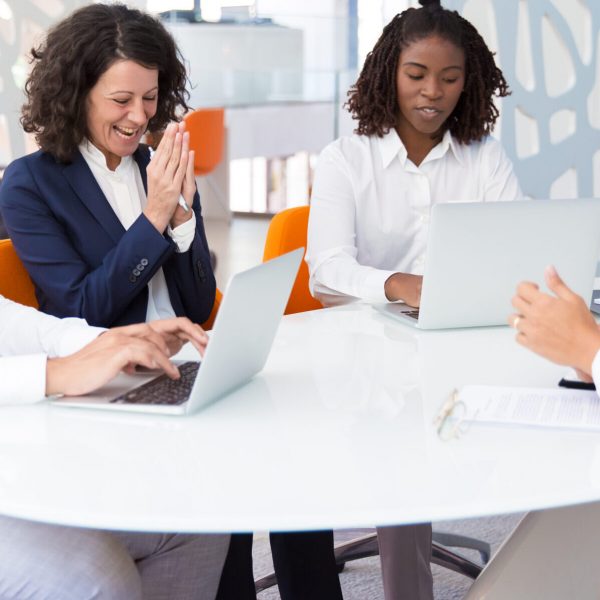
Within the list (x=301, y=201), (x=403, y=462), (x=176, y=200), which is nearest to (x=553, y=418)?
(x=403, y=462)

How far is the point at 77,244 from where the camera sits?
6.66 ft

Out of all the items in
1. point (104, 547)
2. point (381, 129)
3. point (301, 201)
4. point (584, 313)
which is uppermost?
point (381, 129)

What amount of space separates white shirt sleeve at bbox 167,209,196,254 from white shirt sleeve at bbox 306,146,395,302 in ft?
1.14

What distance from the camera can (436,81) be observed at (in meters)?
2.43

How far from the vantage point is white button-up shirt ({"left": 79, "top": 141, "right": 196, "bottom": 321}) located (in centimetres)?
209

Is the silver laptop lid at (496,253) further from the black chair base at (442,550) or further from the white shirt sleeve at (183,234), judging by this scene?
the black chair base at (442,550)

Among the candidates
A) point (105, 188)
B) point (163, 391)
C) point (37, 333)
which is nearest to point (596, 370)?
point (163, 391)

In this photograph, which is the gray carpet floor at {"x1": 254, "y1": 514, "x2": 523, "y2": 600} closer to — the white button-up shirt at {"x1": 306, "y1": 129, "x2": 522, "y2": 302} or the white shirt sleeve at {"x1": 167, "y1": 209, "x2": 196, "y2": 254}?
the white button-up shirt at {"x1": 306, "y1": 129, "x2": 522, "y2": 302}

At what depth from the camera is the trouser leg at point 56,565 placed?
50.9 inches

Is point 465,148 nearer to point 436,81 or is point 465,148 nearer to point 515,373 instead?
point 436,81

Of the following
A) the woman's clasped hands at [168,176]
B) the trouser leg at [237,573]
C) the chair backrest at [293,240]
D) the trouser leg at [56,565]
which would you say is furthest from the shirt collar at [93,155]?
the trouser leg at [56,565]

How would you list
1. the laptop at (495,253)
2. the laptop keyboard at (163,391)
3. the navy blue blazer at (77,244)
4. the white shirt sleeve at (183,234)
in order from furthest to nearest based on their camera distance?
the white shirt sleeve at (183,234) < the navy blue blazer at (77,244) < the laptop at (495,253) < the laptop keyboard at (163,391)

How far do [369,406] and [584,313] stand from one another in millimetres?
325

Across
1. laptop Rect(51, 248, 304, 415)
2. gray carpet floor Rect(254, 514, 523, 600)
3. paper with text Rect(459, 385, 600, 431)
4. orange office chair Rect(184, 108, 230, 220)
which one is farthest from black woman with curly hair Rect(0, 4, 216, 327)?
orange office chair Rect(184, 108, 230, 220)
